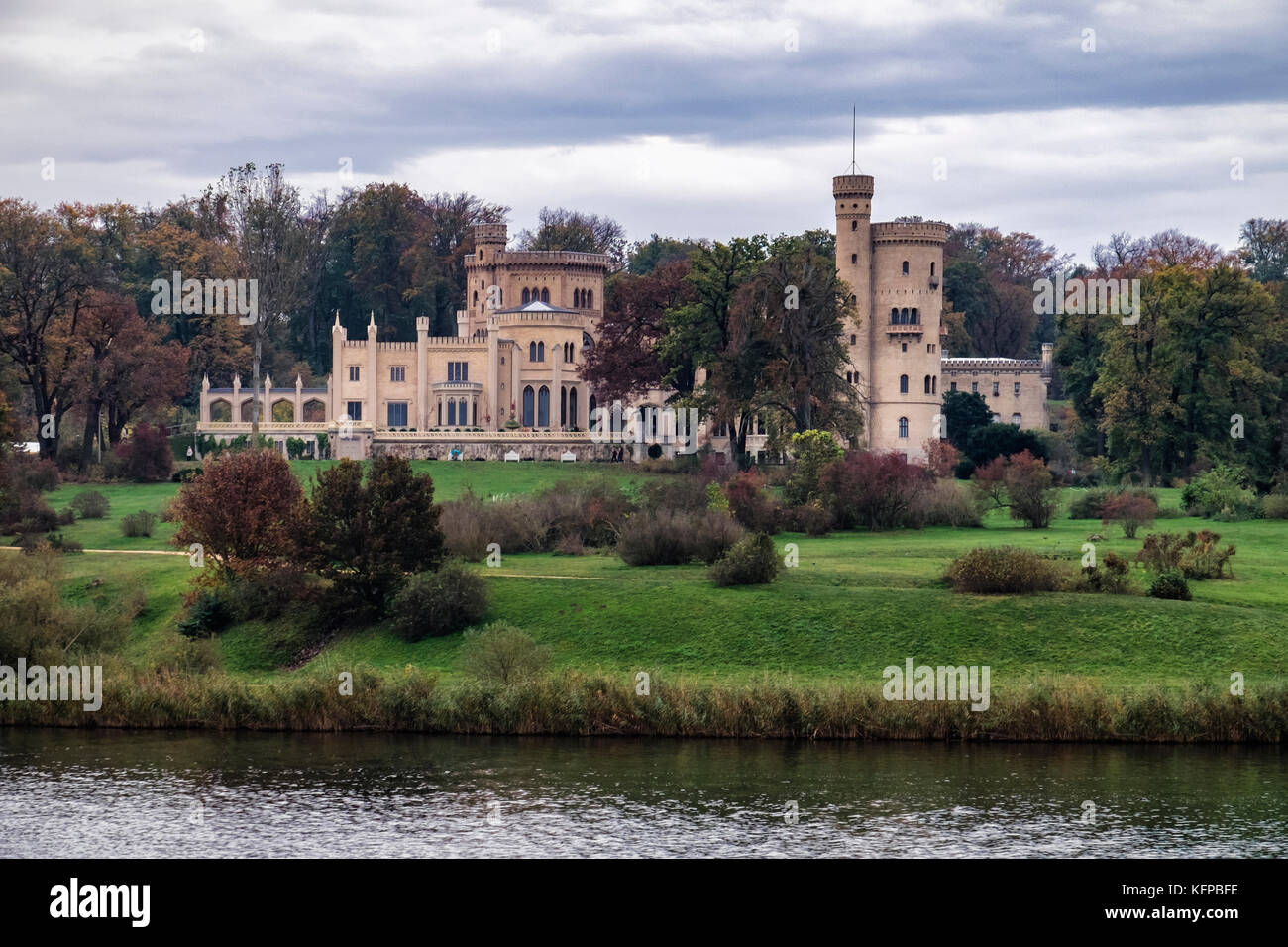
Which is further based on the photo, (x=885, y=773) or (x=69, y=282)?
(x=69, y=282)

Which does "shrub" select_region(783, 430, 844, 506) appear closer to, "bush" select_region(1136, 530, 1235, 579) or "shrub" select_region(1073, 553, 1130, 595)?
"bush" select_region(1136, 530, 1235, 579)

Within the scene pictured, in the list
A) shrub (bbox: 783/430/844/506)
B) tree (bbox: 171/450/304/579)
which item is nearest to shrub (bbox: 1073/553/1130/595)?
shrub (bbox: 783/430/844/506)

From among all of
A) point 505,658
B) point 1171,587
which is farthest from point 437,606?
point 1171,587

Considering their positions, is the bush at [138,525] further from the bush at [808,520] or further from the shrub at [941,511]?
the shrub at [941,511]

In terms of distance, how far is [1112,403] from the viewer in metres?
76.3

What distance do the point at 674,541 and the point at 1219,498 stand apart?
20.9 metres

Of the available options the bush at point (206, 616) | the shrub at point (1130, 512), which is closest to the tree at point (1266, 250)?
the shrub at point (1130, 512)

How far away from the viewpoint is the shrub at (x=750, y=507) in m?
57.3

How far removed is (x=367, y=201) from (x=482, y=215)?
777cm

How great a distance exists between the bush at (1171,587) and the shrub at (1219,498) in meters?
18.2

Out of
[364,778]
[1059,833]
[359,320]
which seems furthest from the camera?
[359,320]

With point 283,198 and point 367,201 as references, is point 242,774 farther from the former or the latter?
point 367,201

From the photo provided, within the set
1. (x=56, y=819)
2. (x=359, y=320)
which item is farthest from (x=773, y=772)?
(x=359, y=320)

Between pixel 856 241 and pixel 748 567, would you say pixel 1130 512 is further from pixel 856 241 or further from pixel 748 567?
pixel 856 241
